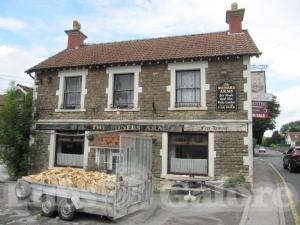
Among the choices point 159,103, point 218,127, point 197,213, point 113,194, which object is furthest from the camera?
point 159,103

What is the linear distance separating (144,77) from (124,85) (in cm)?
108

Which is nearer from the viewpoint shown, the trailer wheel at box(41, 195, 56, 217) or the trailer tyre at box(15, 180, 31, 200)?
the trailer wheel at box(41, 195, 56, 217)

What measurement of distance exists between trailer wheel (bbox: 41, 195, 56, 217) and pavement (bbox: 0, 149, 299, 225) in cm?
16

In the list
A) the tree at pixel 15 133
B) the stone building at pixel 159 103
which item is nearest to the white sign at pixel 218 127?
the stone building at pixel 159 103

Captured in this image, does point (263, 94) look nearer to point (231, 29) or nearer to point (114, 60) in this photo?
point (231, 29)

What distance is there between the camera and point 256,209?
374 inches

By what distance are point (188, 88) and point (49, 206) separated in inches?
281

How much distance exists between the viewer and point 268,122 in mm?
41312

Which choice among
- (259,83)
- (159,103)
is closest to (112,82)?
(159,103)

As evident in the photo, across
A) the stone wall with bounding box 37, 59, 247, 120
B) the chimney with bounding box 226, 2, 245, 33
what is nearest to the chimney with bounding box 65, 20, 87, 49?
the stone wall with bounding box 37, 59, 247, 120

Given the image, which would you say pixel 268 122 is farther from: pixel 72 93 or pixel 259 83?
pixel 72 93

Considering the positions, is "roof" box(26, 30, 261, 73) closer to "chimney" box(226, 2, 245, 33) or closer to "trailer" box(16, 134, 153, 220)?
"chimney" box(226, 2, 245, 33)

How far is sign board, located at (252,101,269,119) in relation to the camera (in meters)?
13.8

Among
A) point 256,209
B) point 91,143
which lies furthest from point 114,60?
point 256,209
